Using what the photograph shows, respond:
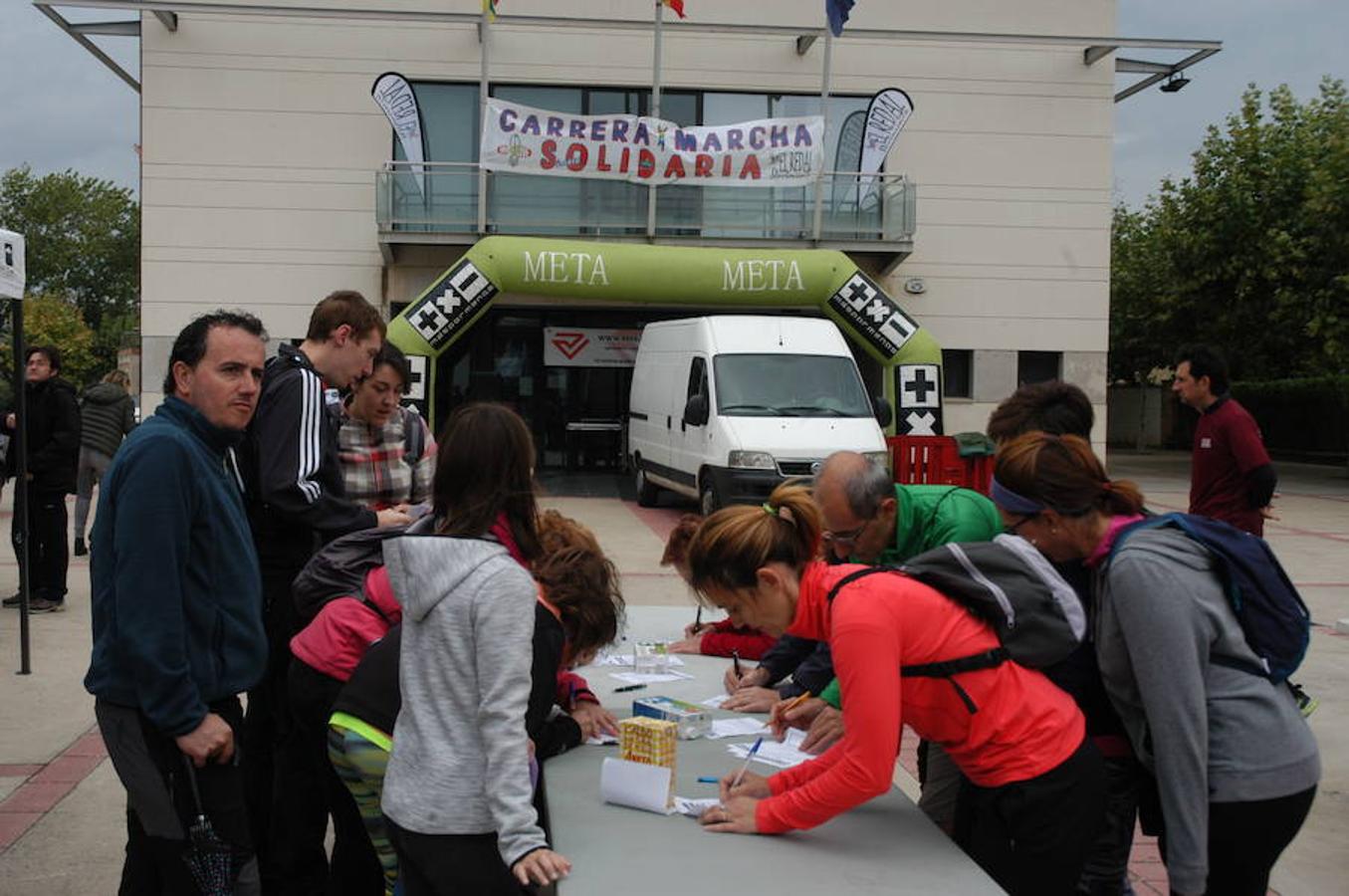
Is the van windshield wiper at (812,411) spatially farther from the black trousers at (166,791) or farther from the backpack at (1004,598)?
the black trousers at (166,791)

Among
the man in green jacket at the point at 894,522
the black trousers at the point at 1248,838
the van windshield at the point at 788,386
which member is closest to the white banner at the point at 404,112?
the van windshield at the point at 788,386

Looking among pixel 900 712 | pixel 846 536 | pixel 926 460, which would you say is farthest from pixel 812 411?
pixel 900 712

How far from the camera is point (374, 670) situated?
274 cm

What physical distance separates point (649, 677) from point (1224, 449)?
4.25 metres

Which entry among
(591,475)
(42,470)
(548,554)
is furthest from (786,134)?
(548,554)

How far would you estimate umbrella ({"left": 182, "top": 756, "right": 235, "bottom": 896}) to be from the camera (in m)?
2.82

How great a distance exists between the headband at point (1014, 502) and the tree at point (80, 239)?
225 feet

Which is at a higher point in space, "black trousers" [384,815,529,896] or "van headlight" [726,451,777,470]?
"van headlight" [726,451,777,470]

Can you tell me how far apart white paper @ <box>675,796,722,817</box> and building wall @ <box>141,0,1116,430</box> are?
17.8 meters

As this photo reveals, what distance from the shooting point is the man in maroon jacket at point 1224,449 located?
668 centimetres

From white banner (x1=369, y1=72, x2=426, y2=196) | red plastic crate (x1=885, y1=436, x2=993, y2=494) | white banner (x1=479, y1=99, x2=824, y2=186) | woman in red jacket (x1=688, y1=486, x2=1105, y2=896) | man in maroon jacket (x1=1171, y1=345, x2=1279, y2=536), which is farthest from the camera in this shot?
white banner (x1=369, y1=72, x2=426, y2=196)

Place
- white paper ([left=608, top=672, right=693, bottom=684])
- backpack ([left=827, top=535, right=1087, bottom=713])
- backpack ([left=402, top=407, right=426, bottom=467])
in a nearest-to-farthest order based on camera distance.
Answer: backpack ([left=827, top=535, right=1087, bottom=713])
white paper ([left=608, top=672, right=693, bottom=684])
backpack ([left=402, top=407, right=426, bottom=467])

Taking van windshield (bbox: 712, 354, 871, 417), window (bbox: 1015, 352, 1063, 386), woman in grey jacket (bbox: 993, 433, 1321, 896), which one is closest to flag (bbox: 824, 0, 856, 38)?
van windshield (bbox: 712, 354, 871, 417)

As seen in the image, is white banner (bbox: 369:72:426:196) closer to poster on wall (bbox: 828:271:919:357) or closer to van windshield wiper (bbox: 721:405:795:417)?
poster on wall (bbox: 828:271:919:357)
